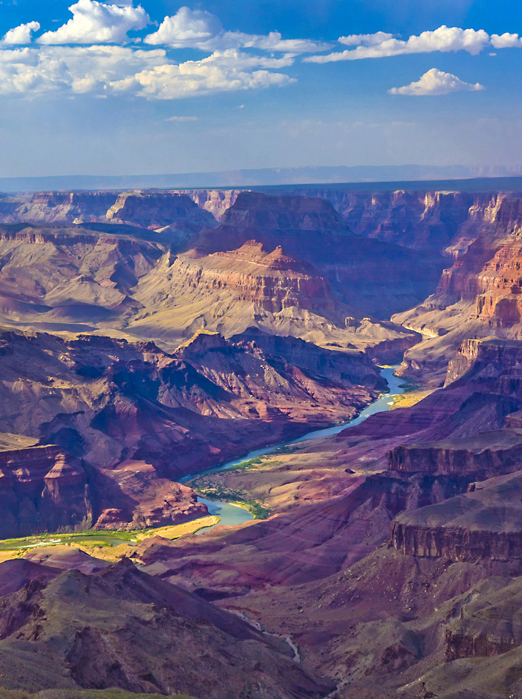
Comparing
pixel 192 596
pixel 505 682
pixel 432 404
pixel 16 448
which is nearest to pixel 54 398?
pixel 16 448

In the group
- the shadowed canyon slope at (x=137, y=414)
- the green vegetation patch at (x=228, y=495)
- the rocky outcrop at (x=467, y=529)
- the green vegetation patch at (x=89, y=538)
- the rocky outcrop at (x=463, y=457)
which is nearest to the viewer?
the rocky outcrop at (x=467, y=529)

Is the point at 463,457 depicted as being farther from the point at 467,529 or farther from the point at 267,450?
the point at 267,450

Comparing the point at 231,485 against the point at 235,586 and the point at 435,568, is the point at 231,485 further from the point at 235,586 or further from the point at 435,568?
the point at 435,568

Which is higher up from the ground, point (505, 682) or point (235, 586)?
point (505, 682)

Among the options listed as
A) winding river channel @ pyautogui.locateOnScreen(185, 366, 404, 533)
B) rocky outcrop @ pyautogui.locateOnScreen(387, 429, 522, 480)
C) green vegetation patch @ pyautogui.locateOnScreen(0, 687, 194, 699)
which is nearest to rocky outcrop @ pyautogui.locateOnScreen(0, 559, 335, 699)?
green vegetation patch @ pyautogui.locateOnScreen(0, 687, 194, 699)

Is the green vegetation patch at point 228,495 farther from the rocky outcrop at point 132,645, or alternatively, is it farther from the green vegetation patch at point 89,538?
the rocky outcrop at point 132,645

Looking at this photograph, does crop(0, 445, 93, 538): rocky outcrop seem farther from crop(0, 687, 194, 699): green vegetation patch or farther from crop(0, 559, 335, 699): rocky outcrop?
crop(0, 687, 194, 699): green vegetation patch

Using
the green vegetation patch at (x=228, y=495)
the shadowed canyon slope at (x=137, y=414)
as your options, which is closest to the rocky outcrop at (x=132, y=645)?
the green vegetation patch at (x=228, y=495)

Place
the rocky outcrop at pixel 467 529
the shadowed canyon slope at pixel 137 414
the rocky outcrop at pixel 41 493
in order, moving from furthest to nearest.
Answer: the shadowed canyon slope at pixel 137 414, the rocky outcrop at pixel 41 493, the rocky outcrop at pixel 467 529
